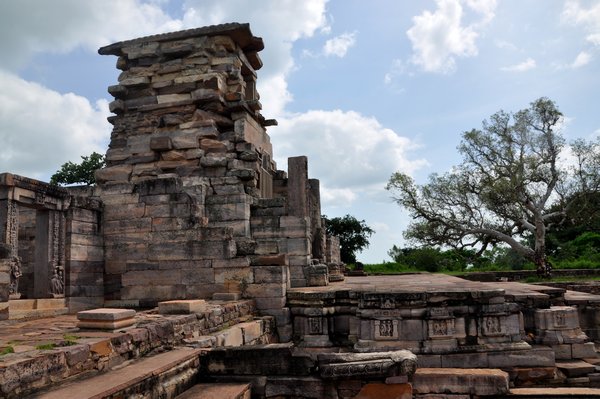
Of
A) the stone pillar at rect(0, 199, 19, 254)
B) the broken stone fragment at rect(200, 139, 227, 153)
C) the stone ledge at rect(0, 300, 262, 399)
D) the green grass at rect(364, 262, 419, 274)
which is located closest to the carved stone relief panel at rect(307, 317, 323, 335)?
the stone ledge at rect(0, 300, 262, 399)

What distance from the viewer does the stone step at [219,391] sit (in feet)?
14.5

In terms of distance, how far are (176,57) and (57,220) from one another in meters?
5.63

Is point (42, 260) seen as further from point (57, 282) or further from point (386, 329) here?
point (386, 329)

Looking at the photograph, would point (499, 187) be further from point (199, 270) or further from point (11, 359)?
point (11, 359)

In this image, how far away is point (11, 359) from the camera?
357 centimetres

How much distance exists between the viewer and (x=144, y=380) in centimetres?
396

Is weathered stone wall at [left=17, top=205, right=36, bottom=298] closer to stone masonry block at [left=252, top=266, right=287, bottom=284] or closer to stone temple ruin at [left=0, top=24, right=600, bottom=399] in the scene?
stone temple ruin at [left=0, top=24, right=600, bottom=399]

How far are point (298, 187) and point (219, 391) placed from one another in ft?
22.7

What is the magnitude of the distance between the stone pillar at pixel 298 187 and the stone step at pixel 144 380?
6.12 m

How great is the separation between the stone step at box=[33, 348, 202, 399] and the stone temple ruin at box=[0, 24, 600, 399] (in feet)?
0.07

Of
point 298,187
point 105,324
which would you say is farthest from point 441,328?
point 298,187

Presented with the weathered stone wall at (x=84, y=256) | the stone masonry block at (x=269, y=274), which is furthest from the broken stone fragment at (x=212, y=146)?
the stone masonry block at (x=269, y=274)

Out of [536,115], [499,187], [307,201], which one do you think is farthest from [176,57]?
[536,115]

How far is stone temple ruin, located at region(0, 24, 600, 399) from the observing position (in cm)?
500
